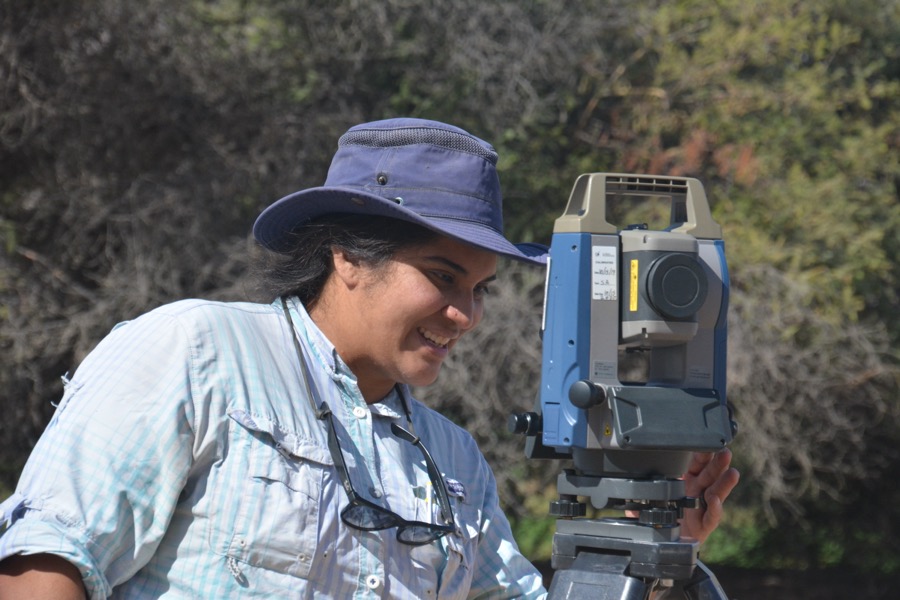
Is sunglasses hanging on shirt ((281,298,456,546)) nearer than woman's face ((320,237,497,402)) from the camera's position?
Yes

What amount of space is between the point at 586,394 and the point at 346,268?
0.44 meters

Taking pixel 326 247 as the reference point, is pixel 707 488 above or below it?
below

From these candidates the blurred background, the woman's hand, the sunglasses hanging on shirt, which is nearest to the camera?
the sunglasses hanging on shirt

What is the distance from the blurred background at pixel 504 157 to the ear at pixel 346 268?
3.31 metres

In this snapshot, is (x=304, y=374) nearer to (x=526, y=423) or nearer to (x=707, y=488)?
(x=526, y=423)

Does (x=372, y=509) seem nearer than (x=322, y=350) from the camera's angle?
Yes

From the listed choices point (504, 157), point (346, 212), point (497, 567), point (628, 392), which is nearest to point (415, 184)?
point (346, 212)

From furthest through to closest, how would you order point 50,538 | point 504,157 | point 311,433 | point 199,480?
point 504,157 < point 311,433 < point 199,480 < point 50,538

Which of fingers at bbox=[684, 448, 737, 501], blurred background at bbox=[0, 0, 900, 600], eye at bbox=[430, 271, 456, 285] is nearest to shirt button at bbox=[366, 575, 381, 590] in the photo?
eye at bbox=[430, 271, 456, 285]

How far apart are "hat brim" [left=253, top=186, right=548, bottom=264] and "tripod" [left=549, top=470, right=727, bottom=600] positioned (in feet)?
1.36

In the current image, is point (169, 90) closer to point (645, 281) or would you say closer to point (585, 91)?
point (585, 91)

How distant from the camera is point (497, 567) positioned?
2049 mm

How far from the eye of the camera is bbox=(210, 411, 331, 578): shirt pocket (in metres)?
1.58

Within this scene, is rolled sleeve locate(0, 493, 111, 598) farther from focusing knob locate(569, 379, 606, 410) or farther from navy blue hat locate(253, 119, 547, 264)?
focusing knob locate(569, 379, 606, 410)
